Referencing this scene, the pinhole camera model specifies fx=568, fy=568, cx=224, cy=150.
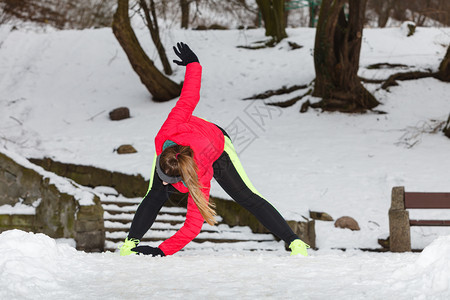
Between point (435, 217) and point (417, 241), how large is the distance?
36.9 inches

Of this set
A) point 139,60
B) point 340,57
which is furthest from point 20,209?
point 340,57

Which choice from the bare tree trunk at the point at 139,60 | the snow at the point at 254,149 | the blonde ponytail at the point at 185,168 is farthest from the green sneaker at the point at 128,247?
the bare tree trunk at the point at 139,60

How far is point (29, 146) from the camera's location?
12.2 m

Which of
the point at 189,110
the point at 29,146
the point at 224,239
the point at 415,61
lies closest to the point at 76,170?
the point at 29,146

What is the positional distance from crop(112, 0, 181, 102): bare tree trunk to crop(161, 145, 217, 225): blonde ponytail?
9752mm

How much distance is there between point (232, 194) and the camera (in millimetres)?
4312

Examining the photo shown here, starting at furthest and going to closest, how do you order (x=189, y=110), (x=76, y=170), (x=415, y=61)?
(x=415, y=61)
(x=76, y=170)
(x=189, y=110)

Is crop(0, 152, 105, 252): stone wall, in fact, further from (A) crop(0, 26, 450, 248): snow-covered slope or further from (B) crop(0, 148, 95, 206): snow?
(A) crop(0, 26, 450, 248): snow-covered slope

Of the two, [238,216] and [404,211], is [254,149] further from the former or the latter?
[404,211]

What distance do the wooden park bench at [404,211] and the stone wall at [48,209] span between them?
3.53 metres

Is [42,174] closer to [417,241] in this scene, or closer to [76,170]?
[76,170]

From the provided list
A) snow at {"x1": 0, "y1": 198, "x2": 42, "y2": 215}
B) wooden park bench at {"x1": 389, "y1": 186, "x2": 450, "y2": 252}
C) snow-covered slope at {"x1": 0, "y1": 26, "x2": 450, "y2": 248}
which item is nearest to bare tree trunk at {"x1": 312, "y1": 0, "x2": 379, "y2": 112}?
snow-covered slope at {"x1": 0, "y1": 26, "x2": 450, "y2": 248}

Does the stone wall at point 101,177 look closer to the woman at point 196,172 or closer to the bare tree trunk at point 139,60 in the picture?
the bare tree trunk at point 139,60

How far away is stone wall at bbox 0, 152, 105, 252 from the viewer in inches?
274
